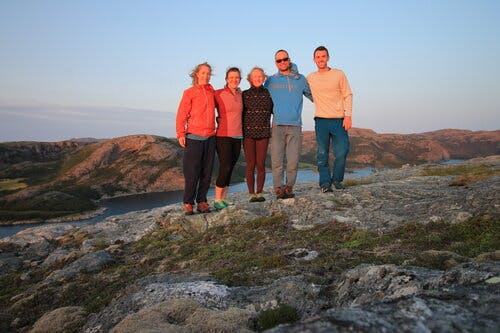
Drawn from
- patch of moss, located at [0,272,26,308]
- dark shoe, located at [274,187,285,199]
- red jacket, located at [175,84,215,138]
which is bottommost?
patch of moss, located at [0,272,26,308]

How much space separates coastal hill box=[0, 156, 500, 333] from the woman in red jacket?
2.14m

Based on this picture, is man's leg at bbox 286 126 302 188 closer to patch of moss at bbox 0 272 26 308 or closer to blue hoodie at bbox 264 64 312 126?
blue hoodie at bbox 264 64 312 126

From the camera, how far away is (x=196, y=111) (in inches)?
510

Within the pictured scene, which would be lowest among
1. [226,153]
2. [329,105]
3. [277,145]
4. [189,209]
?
[189,209]

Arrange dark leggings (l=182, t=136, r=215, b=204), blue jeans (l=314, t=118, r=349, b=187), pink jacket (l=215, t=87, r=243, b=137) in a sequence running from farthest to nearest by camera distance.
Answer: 1. blue jeans (l=314, t=118, r=349, b=187)
2. dark leggings (l=182, t=136, r=215, b=204)
3. pink jacket (l=215, t=87, r=243, b=137)

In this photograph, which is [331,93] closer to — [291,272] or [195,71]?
[195,71]

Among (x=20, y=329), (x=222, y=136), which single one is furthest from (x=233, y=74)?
(x=20, y=329)

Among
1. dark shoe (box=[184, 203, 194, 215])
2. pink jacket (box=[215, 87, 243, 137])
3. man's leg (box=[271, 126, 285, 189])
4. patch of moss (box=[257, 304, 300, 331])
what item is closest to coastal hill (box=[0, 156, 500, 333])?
patch of moss (box=[257, 304, 300, 331])

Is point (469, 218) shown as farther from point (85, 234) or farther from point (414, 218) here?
point (85, 234)

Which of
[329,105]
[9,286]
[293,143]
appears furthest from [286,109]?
[9,286]

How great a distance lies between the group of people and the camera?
13047 mm

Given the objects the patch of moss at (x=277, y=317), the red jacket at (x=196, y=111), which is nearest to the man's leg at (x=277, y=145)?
the red jacket at (x=196, y=111)

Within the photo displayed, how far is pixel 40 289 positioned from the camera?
1015 centimetres

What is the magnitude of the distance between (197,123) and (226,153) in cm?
151
